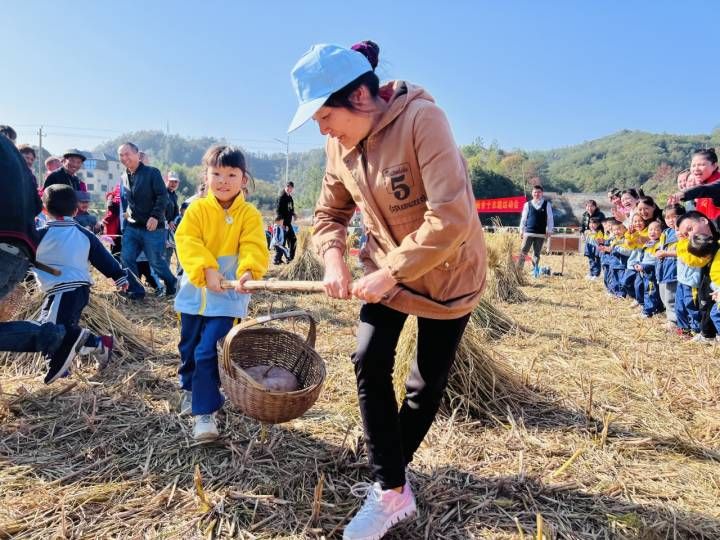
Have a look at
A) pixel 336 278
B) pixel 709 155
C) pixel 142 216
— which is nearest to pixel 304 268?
pixel 142 216

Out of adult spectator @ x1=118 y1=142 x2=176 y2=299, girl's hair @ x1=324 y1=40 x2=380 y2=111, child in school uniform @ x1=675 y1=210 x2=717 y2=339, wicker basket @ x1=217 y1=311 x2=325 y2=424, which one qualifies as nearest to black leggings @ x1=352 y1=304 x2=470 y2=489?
wicker basket @ x1=217 y1=311 x2=325 y2=424

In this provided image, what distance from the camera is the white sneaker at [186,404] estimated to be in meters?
2.77

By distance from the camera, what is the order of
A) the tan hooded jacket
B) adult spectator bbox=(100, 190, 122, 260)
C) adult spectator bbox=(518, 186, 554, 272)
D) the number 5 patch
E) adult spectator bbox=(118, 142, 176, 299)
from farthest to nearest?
1. adult spectator bbox=(518, 186, 554, 272)
2. adult spectator bbox=(100, 190, 122, 260)
3. adult spectator bbox=(118, 142, 176, 299)
4. the number 5 patch
5. the tan hooded jacket

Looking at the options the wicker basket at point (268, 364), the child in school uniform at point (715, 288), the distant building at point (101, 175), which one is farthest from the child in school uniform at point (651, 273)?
the distant building at point (101, 175)

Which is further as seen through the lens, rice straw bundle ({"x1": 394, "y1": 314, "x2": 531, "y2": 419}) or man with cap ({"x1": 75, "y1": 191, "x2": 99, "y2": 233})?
man with cap ({"x1": 75, "y1": 191, "x2": 99, "y2": 233})

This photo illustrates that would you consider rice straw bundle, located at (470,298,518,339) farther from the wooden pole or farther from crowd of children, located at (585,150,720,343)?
the wooden pole

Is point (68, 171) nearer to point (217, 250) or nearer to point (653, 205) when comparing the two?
point (217, 250)

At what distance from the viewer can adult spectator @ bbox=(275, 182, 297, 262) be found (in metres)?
10.7

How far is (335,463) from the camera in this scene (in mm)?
2297

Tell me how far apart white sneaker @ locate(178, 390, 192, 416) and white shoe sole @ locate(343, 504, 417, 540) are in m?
1.34

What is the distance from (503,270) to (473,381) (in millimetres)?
4658

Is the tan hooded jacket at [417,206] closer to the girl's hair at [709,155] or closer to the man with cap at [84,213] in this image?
the girl's hair at [709,155]

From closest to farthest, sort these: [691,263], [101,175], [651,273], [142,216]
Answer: [691,263] → [142,216] → [651,273] → [101,175]

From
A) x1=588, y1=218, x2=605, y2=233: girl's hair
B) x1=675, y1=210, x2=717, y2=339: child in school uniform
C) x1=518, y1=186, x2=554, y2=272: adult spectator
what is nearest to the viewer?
x1=675, y1=210, x2=717, y2=339: child in school uniform
